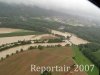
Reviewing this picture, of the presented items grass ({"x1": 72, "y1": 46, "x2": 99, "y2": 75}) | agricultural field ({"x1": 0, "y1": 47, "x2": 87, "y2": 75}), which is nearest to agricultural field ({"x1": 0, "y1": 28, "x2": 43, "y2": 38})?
agricultural field ({"x1": 0, "y1": 47, "x2": 87, "y2": 75})

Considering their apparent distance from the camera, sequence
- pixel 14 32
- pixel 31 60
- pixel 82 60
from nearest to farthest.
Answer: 1. pixel 82 60
2. pixel 31 60
3. pixel 14 32

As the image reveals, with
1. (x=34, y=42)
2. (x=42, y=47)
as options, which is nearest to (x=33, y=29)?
(x=34, y=42)

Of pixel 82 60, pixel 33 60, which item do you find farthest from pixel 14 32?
pixel 82 60

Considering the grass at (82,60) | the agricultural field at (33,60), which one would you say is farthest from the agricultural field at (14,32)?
the grass at (82,60)

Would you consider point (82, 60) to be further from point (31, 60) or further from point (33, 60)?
point (31, 60)

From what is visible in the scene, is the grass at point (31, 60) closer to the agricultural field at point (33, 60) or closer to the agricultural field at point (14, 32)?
the agricultural field at point (33, 60)

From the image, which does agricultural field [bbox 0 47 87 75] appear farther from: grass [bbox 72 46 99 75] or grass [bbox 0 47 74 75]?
grass [bbox 72 46 99 75]

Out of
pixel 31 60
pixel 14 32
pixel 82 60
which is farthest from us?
pixel 14 32

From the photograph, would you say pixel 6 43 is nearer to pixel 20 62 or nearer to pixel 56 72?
pixel 20 62
